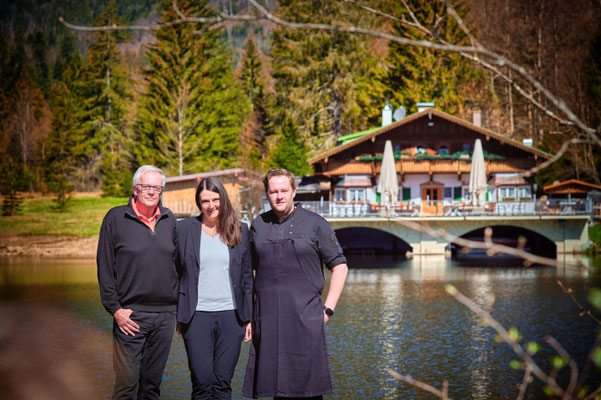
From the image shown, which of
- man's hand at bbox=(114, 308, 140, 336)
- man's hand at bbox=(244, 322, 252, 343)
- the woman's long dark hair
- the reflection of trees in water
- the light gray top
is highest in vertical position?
the woman's long dark hair

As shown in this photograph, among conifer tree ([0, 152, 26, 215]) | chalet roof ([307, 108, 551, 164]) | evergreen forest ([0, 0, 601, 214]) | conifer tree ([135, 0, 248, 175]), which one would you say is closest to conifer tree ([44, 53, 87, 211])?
evergreen forest ([0, 0, 601, 214])

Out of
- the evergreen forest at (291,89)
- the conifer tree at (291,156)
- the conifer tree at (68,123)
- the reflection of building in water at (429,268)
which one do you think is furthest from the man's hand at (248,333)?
the conifer tree at (68,123)

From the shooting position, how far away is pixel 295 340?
210 inches

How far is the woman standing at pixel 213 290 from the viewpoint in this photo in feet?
18.4

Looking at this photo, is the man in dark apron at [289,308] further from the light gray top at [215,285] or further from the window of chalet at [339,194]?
A: the window of chalet at [339,194]

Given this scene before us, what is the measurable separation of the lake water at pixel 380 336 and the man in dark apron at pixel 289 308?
133 cm

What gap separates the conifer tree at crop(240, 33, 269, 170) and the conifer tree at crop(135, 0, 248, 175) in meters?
1.77

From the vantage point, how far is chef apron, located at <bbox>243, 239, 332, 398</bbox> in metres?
5.31

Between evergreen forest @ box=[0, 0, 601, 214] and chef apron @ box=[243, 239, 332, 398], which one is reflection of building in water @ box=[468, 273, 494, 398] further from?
evergreen forest @ box=[0, 0, 601, 214]

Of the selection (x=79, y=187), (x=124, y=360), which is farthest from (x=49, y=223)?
(x=124, y=360)

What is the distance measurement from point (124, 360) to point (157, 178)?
1.31 meters

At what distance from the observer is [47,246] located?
41938mm

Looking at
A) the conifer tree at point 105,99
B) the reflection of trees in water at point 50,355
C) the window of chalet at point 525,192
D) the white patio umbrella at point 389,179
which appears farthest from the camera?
the conifer tree at point 105,99

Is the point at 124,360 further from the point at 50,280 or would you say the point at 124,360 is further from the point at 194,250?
the point at 50,280
